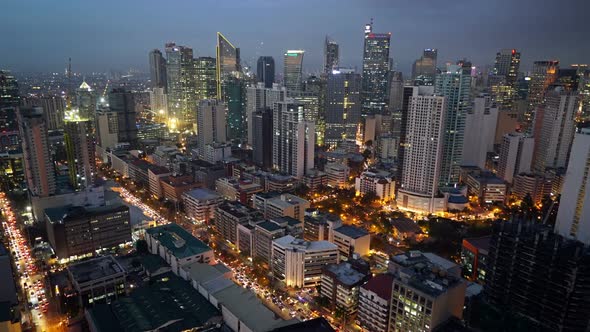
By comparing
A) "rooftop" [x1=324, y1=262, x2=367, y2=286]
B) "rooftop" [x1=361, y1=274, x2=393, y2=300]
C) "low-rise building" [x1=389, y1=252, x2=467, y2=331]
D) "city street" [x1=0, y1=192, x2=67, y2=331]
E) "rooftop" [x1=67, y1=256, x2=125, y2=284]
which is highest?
"low-rise building" [x1=389, y1=252, x2=467, y2=331]

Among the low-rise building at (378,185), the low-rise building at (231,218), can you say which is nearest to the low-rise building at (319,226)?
the low-rise building at (231,218)

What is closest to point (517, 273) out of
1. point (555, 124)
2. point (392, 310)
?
point (392, 310)

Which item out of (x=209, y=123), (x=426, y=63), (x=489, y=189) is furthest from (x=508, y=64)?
(x=209, y=123)

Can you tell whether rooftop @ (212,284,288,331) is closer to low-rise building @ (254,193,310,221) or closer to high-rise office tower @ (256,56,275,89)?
low-rise building @ (254,193,310,221)

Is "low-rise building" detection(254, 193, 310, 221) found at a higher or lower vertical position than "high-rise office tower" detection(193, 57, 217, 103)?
lower

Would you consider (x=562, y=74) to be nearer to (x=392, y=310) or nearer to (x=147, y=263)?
(x=392, y=310)

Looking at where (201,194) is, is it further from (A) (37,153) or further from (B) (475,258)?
(B) (475,258)

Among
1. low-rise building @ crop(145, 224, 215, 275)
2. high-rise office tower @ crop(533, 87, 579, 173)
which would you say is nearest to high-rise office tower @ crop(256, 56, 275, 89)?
high-rise office tower @ crop(533, 87, 579, 173)

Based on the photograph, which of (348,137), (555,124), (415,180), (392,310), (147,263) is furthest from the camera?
(348,137)
